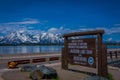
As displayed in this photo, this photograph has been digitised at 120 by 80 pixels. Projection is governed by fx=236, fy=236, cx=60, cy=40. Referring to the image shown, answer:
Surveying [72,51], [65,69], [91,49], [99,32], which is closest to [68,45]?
[72,51]

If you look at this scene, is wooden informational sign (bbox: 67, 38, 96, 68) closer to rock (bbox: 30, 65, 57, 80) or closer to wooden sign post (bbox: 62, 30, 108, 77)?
wooden sign post (bbox: 62, 30, 108, 77)

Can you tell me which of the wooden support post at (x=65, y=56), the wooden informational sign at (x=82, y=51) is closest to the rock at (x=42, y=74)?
the wooden informational sign at (x=82, y=51)

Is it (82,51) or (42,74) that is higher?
(82,51)

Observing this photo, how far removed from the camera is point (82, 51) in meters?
14.9

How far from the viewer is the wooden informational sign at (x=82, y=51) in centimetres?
1388

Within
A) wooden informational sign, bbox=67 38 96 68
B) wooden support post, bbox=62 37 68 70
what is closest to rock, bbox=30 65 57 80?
wooden informational sign, bbox=67 38 96 68

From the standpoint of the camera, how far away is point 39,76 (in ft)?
40.8

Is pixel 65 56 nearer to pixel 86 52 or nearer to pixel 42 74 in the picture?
pixel 86 52

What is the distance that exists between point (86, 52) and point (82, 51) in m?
0.50

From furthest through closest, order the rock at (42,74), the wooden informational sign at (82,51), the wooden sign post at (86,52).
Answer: the wooden informational sign at (82,51), the wooden sign post at (86,52), the rock at (42,74)

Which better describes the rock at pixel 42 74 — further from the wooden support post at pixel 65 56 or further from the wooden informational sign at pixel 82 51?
the wooden support post at pixel 65 56

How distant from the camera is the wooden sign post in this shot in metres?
12.9

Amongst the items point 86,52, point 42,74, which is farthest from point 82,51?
point 42,74

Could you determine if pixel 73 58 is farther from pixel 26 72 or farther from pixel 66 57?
pixel 26 72
